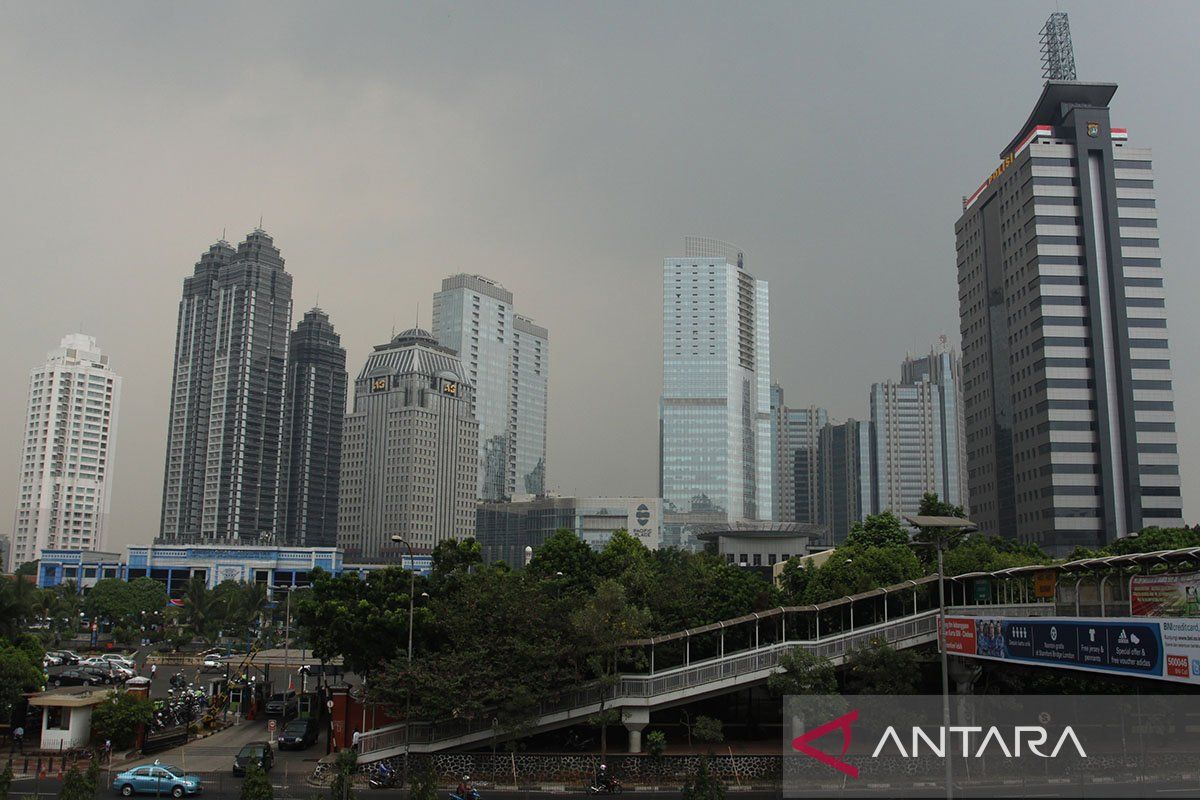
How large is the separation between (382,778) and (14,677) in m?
19.5

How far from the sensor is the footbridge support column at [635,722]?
40.9 meters

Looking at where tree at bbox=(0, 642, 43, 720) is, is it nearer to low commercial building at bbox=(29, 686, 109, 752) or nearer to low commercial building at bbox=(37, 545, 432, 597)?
low commercial building at bbox=(29, 686, 109, 752)

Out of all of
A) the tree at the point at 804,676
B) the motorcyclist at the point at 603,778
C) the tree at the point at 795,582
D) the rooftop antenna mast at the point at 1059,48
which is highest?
the rooftop antenna mast at the point at 1059,48

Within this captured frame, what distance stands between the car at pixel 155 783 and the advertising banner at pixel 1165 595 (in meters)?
31.1

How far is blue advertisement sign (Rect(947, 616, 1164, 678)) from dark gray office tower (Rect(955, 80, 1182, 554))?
7347 cm

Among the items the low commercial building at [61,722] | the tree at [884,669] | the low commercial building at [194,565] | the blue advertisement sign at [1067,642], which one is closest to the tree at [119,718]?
the low commercial building at [61,722]

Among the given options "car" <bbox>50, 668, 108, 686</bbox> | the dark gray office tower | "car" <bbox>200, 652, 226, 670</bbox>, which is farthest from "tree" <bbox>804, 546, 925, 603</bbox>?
the dark gray office tower

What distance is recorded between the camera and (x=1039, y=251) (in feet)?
348

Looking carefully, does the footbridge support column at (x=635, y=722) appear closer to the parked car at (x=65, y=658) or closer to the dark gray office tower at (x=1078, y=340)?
the parked car at (x=65, y=658)

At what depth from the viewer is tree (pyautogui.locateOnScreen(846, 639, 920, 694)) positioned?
124ft

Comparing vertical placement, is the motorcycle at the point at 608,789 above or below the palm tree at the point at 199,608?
below

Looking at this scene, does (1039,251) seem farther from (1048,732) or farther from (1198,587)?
(1198,587)

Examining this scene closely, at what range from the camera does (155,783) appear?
3425 centimetres

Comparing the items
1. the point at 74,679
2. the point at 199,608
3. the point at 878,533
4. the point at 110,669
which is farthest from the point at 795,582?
the point at 199,608
